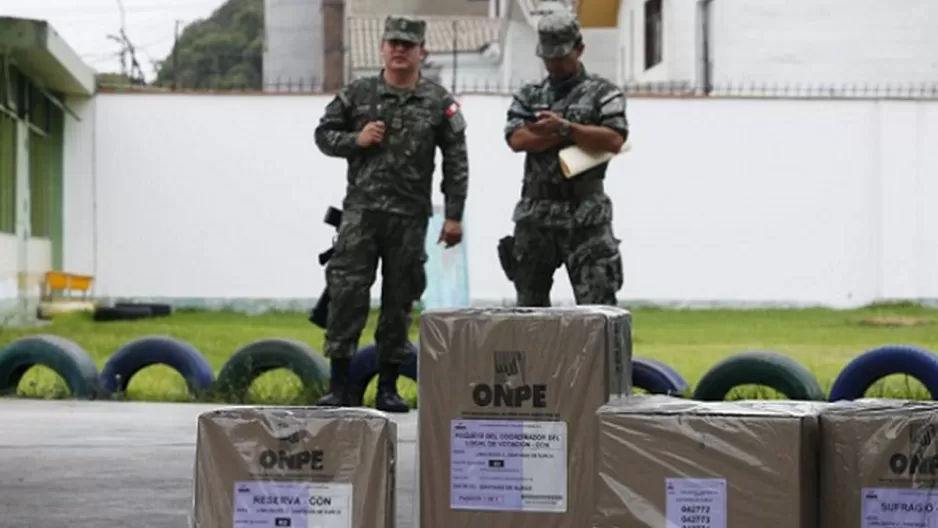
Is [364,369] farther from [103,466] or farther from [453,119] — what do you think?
[103,466]

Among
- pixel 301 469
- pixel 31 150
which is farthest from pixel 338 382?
→ pixel 31 150

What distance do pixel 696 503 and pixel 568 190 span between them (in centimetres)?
362

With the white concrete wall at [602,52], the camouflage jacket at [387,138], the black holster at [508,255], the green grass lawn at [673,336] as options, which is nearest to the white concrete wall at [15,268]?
the green grass lawn at [673,336]

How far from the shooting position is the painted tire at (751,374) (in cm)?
770

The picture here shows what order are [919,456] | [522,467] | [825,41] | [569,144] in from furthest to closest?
[825,41]
[569,144]
[522,467]
[919,456]

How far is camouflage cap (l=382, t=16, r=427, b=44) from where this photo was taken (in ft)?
23.2

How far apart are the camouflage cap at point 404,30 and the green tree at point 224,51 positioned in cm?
5642

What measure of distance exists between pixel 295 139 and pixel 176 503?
17.4 meters

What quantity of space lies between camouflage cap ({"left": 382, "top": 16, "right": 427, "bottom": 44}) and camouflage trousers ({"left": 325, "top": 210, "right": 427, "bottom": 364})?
74 cm

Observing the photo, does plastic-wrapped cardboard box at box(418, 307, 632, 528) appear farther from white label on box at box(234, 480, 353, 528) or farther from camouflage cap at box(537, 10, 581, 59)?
camouflage cap at box(537, 10, 581, 59)

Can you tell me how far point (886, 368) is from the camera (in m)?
7.49

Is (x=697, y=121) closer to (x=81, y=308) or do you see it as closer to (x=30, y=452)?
(x=81, y=308)

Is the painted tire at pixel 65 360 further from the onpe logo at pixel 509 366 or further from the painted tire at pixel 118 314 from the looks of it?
the painted tire at pixel 118 314

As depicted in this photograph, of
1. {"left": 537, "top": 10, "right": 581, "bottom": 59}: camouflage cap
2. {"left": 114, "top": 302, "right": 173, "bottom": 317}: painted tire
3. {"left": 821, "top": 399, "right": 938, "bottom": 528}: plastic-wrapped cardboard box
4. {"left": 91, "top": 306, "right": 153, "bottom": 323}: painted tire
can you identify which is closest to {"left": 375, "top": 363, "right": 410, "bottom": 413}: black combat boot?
{"left": 537, "top": 10, "right": 581, "bottom": 59}: camouflage cap
